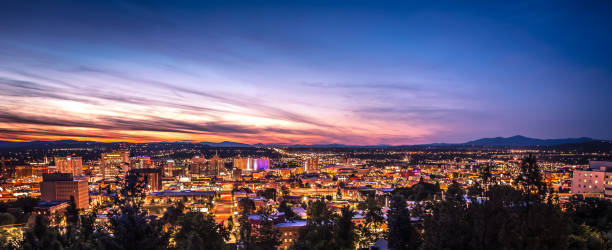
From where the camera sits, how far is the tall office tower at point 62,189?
5744 cm

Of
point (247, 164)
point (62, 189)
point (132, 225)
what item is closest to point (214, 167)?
point (247, 164)

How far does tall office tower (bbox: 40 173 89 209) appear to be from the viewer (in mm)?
57438

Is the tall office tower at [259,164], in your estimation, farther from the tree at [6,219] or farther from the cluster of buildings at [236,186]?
the tree at [6,219]

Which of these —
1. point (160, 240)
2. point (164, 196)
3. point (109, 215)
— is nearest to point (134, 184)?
point (109, 215)

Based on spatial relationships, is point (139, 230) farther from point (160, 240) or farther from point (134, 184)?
point (134, 184)

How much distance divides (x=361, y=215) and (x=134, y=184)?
30.1 meters

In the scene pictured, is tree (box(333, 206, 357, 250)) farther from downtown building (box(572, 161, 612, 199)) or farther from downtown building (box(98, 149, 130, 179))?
downtown building (box(98, 149, 130, 179))

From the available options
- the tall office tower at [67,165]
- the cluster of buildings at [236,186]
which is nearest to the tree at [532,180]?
the cluster of buildings at [236,186]

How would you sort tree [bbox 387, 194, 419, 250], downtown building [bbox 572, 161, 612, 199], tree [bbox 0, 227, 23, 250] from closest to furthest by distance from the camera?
tree [bbox 0, 227, 23, 250] → tree [bbox 387, 194, 419, 250] → downtown building [bbox 572, 161, 612, 199]

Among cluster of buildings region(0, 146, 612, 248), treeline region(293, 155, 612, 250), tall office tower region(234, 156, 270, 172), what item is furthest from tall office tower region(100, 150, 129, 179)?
treeline region(293, 155, 612, 250)

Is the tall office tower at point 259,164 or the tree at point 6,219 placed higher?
the tree at point 6,219

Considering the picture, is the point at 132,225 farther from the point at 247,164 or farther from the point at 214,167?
the point at 247,164

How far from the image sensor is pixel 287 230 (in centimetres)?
2855

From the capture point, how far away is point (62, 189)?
57.6 meters
